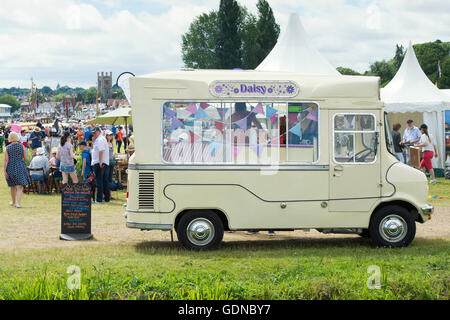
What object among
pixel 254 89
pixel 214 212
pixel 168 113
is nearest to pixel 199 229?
pixel 214 212

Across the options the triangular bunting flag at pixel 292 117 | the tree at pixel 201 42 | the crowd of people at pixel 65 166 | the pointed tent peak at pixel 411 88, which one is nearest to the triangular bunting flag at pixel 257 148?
the triangular bunting flag at pixel 292 117

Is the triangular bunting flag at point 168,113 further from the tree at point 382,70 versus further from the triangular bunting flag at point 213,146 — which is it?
the tree at point 382,70

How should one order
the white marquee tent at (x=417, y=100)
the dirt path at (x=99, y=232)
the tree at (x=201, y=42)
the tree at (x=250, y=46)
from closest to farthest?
1. the dirt path at (x=99, y=232)
2. the white marquee tent at (x=417, y=100)
3. the tree at (x=250, y=46)
4. the tree at (x=201, y=42)

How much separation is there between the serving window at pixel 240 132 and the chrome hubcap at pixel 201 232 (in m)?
0.96

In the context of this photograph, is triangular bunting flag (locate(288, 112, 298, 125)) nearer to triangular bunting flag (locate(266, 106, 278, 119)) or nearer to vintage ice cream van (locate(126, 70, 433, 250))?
vintage ice cream van (locate(126, 70, 433, 250))

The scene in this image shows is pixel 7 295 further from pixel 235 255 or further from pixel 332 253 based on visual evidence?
pixel 332 253

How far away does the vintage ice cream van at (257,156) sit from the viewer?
9992mm

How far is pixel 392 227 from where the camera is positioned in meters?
10.2

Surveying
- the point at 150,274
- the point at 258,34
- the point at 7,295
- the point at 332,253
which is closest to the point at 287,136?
the point at 332,253

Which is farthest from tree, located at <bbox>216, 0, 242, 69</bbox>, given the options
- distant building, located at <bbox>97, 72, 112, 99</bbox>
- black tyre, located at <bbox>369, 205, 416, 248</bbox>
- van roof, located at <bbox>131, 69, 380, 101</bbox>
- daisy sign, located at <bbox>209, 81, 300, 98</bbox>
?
distant building, located at <bbox>97, 72, 112, 99</bbox>

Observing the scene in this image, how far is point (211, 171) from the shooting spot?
10.0m

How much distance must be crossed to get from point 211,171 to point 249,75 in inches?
65.0

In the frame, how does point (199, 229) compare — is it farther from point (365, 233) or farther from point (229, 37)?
point (229, 37)

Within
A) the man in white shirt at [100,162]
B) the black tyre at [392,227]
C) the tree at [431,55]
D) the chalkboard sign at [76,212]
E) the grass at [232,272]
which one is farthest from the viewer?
the tree at [431,55]
